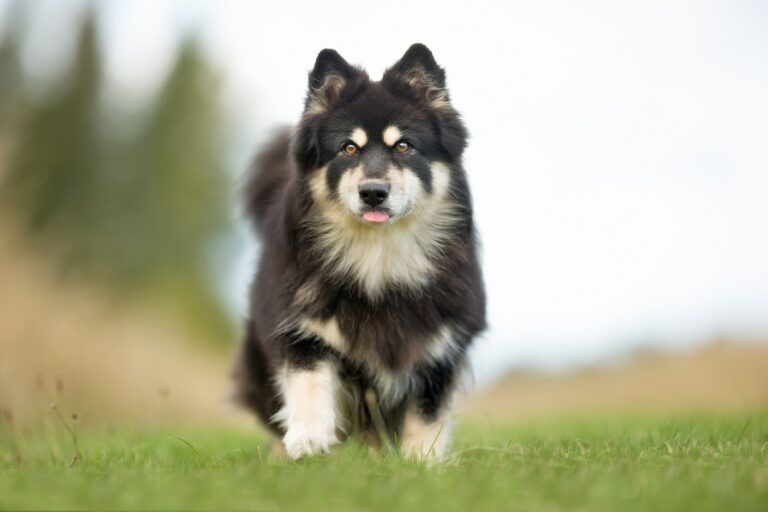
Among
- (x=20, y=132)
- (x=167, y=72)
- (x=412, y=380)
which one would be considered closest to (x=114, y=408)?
(x=20, y=132)

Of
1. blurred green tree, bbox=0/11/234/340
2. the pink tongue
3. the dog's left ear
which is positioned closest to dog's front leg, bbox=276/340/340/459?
the pink tongue

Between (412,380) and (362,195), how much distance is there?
1.14 m

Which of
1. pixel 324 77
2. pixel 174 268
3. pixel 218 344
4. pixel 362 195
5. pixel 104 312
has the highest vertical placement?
pixel 324 77

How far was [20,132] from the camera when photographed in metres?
11.8

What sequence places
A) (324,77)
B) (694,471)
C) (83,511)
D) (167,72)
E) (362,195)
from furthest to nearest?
(167,72), (324,77), (362,195), (694,471), (83,511)

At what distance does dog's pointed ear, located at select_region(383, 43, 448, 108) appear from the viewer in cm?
582

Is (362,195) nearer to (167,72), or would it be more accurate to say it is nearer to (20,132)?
(20,132)

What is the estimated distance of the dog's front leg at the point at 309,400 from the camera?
5.11 m

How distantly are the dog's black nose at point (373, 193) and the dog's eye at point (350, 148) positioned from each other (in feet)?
1.13

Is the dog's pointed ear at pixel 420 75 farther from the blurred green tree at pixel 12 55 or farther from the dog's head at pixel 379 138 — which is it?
the blurred green tree at pixel 12 55

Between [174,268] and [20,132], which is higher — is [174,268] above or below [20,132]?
below

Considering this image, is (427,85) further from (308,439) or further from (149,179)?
(149,179)

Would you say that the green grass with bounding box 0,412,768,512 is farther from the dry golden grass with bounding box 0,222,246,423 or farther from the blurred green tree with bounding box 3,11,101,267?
the blurred green tree with bounding box 3,11,101,267

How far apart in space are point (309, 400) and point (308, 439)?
22 cm
